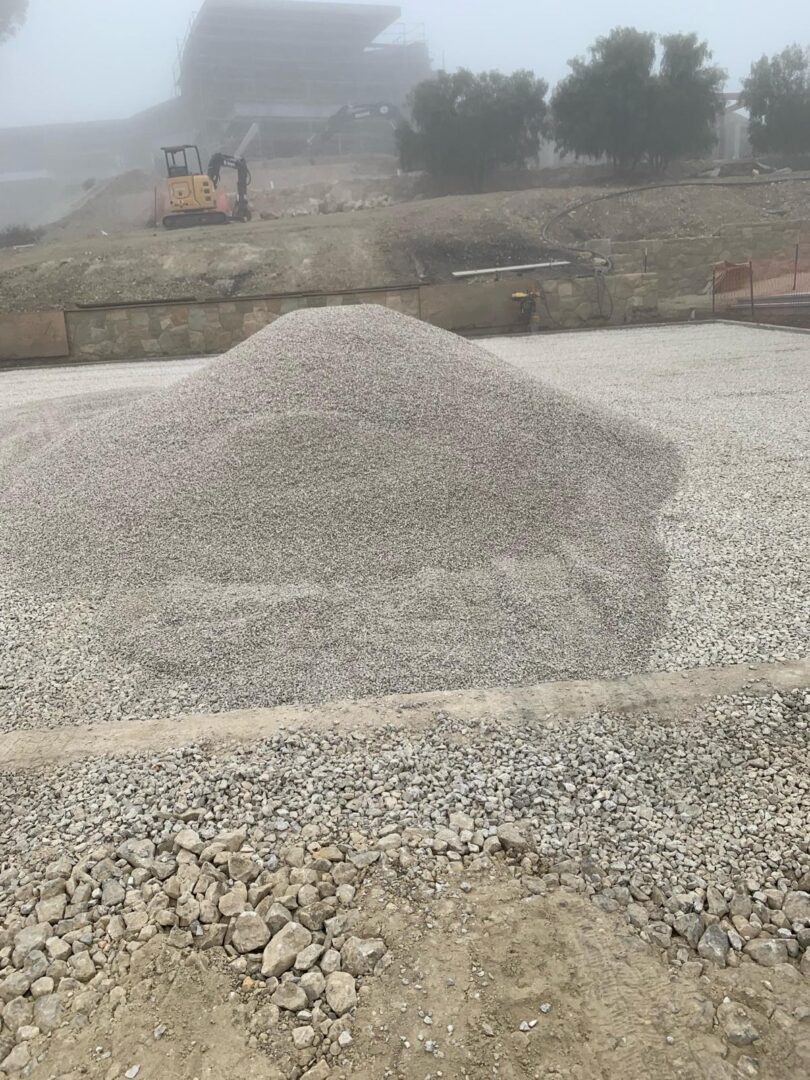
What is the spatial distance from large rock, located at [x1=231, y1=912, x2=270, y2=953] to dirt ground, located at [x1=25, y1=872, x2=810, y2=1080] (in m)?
0.10

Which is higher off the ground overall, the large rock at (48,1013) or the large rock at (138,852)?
the large rock at (138,852)

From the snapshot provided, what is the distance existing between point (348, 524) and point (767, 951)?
3.48 meters

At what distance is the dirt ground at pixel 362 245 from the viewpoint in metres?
23.3

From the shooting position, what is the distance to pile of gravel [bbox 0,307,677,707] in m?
4.15

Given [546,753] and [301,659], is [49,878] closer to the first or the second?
[301,659]

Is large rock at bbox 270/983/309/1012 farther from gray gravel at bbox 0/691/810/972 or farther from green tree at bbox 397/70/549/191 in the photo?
green tree at bbox 397/70/549/191

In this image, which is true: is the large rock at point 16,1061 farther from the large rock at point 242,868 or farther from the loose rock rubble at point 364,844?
the large rock at point 242,868

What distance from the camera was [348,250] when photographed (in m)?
25.3

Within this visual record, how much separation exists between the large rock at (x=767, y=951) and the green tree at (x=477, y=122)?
43497mm

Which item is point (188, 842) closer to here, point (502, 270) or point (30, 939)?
point (30, 939)

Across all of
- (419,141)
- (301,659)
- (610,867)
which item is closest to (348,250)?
(419,141)

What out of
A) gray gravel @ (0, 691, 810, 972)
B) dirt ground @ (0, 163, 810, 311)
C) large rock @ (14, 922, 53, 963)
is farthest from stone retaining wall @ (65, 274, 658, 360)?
large rock @ (14, 922, 53, 963)

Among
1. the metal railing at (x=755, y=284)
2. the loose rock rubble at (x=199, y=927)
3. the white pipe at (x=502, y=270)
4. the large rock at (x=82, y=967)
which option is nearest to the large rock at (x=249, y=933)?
the loose rock rubble at (x=199, y=927)

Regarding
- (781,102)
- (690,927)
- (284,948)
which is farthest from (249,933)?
(781,102)
